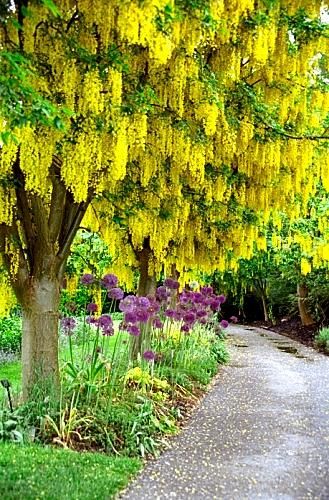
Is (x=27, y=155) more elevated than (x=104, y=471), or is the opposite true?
(x=27, y=155)

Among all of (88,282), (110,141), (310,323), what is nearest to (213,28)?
(110,141)

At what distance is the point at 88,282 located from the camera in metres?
6.24

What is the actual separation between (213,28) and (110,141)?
118cm

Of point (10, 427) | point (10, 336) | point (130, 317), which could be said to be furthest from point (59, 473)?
point (10, 336)

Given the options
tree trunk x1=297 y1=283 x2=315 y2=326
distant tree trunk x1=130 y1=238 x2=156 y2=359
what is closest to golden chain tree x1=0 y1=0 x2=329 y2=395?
distant tree trunk x1=130 y1=238 x2=156 y2=359

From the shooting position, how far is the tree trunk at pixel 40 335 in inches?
228

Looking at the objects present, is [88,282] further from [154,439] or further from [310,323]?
[310,323]

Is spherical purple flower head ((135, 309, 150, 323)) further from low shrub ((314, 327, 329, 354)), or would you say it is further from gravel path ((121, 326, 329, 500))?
low shrub ((314, 327, 329, 354))

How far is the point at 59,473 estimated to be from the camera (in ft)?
14.2

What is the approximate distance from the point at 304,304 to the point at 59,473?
53.1 feet

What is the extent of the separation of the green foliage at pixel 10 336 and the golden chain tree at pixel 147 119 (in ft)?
17.8

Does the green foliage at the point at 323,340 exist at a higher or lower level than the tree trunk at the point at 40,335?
lower

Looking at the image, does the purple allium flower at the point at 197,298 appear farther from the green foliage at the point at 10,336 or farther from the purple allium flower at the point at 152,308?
the green foliage at the point at 10,336

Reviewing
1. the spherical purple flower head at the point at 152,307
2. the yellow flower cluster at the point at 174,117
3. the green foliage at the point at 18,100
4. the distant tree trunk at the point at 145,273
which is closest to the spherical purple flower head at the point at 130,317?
the spherical purple flower head at the point at 152,307
